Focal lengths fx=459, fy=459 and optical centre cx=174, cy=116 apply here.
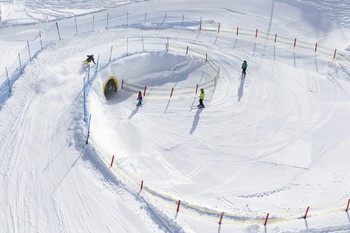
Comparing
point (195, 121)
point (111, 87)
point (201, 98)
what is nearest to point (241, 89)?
point (201, 98)

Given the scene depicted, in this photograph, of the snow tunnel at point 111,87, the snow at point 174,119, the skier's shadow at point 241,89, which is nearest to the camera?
the snow at point 174,119

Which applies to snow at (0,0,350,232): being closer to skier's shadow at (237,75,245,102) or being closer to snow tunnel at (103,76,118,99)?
skier's shadow at (237,75,245,102)

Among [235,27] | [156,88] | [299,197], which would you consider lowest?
[299,197]

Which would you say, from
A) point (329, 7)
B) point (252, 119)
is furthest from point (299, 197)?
point (329, 7)

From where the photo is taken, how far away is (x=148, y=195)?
22219mm

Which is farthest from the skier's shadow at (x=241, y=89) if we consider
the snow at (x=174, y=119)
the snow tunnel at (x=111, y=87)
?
the snow tunnel at (x=111, y=87)

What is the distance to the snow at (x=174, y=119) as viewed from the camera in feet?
70.8

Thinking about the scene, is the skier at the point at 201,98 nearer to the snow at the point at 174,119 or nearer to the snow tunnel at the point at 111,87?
the snow at the point at 174,119

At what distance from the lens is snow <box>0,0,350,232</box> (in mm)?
21594

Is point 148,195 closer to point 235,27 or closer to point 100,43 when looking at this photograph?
point 100,43

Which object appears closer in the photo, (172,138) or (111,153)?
(111,153)

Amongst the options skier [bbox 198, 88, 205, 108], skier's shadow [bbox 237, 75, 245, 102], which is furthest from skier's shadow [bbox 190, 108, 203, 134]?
skier's shadow [bbox 237, 75, 245, 102]

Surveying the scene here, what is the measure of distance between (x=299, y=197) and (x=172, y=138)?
8.21 m

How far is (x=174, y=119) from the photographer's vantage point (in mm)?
29469
